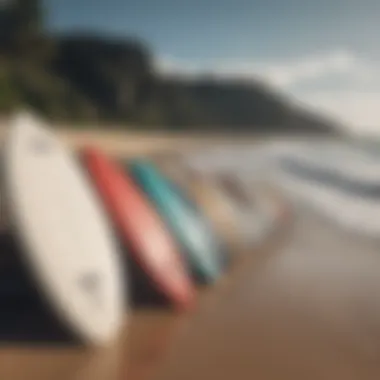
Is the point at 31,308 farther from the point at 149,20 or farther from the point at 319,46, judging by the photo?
the point at 319,46

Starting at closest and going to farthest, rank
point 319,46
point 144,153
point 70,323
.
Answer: point 70,323
point 319,46
point 144,153

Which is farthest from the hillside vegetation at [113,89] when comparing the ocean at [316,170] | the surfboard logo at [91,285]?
the surfboard logo at [91,285]

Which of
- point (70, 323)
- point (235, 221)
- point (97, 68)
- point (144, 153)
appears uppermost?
point (97, 68)

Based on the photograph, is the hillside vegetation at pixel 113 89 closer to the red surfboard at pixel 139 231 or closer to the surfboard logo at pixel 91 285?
the red surfboard at pixel 139 231

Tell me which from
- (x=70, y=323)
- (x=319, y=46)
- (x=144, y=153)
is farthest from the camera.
Result: (x=144, y=153)

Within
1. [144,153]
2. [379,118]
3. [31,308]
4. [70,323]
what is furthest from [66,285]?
[379,118]

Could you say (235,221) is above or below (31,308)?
above

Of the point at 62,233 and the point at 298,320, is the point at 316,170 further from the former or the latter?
the point at 62,233
